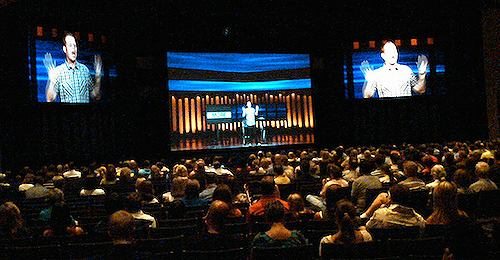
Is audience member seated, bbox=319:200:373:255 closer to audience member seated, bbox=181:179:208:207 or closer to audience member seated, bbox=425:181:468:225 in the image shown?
audience member seated, bbox=425:181:468:225

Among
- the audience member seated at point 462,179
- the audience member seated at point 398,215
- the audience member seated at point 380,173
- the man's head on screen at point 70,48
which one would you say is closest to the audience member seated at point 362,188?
the audience member seated at point 462,179

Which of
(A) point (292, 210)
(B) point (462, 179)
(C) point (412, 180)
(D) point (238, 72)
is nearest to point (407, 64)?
(D) point (238, 72)

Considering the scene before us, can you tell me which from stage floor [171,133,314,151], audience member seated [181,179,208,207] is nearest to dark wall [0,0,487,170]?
stage floor [171,133,314,151]

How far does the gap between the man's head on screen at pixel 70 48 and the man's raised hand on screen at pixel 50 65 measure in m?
0.67

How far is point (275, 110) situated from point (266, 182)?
16.6m

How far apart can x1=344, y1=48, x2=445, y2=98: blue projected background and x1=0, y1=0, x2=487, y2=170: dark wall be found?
493 mm

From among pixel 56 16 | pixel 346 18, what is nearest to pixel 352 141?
pixel 346 18

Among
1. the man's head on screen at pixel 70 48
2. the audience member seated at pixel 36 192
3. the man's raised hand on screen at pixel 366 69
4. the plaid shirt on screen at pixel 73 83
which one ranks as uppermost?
the man's head on screen at pixel 70 48

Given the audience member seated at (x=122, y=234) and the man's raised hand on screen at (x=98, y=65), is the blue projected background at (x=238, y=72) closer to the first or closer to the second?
the man's raised hand on screen at (x=98, y=65)

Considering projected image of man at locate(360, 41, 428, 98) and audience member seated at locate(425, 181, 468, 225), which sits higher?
projected image of man at locate(360, 41, 428, 98)

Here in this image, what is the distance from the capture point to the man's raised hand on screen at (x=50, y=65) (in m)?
16.3

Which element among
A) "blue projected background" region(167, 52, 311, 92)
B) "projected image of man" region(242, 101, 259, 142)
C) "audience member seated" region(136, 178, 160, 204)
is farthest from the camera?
"blue projected background" region(167, 52, 311, 92)

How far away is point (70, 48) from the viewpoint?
17219 millimetres

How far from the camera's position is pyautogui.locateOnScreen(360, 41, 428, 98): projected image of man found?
68.4 feet
